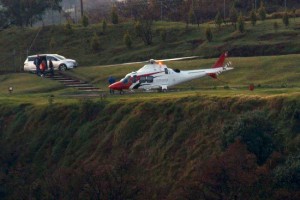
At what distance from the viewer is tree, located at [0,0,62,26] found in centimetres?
7725

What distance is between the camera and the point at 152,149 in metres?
39.0

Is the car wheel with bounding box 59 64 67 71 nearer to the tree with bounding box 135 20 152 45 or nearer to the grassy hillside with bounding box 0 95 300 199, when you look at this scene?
the tree with bounding box 135 20 152 45

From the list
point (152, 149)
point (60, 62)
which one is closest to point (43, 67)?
point (60, 62)

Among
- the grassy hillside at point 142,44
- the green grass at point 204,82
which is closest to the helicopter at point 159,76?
the green grass at point 204,82

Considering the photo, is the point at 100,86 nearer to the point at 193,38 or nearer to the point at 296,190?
the point at 193,38

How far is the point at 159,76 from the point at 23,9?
110 ft

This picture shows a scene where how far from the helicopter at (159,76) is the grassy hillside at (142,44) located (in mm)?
10111

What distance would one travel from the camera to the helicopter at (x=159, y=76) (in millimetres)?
46625

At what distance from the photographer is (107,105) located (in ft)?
143

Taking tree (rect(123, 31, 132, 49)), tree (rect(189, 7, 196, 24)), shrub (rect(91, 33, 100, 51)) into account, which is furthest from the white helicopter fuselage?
tree (rect(189, 7, 196, 24))

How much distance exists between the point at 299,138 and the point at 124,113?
9684 mm

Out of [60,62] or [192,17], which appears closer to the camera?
[60,62]

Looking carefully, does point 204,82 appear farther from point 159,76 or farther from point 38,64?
point 38,64

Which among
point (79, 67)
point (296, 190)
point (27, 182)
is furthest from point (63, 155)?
point (79, 67)
